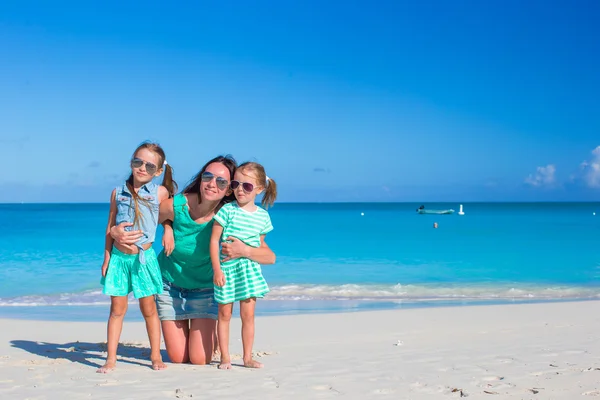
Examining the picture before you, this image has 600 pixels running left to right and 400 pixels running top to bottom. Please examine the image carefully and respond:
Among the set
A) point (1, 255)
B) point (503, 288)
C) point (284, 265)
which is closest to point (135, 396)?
point (503, 288)

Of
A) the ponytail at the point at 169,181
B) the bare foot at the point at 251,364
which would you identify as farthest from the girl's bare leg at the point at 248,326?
the ponytail at the point at 169,181

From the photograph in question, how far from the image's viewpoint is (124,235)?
4438 mm

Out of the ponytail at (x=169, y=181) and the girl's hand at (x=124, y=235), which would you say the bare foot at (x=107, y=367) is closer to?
the girl's hand at (x=124, y=235)

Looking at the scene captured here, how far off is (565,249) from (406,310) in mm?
19141

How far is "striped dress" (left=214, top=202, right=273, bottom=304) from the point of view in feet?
15.1

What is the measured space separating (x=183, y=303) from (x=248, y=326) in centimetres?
72

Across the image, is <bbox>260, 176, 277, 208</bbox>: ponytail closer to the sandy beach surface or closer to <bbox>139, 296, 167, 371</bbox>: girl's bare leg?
<bbox>139, 296, 167, 371</bbox>: girl's bare leg

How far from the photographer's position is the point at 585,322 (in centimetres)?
737

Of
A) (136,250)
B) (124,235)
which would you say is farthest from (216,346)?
(124,235)

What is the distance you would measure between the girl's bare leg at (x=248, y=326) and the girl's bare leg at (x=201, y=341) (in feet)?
1.30

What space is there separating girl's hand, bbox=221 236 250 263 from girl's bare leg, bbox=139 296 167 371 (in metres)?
0.69

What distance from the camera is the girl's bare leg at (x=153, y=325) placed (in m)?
4.62

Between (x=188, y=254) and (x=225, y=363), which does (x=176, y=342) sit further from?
(x=188, y=254)

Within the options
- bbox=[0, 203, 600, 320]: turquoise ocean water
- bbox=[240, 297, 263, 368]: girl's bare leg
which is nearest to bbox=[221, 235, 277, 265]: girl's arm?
bbox=[240, 297, 263, 368]: girl's bare leg
